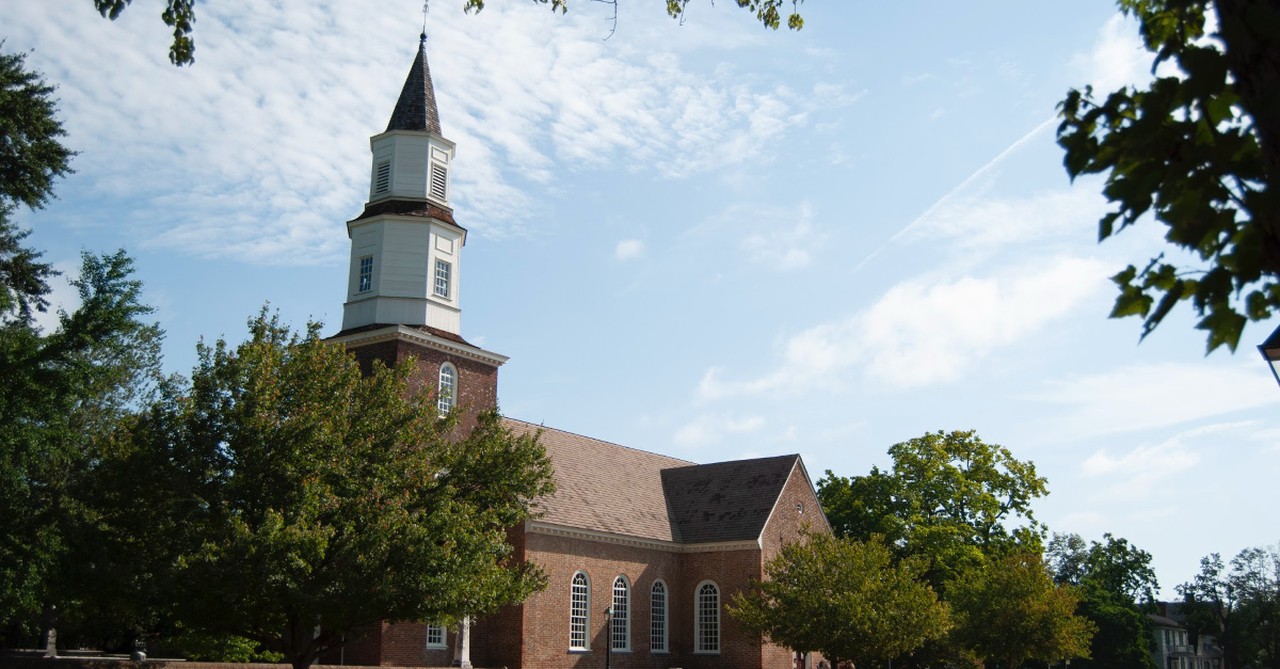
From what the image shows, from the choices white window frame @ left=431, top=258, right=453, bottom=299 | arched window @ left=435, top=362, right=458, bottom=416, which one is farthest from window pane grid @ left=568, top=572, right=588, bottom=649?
Answer: white window frame @ left=431, top=258, right=453, bottom=299

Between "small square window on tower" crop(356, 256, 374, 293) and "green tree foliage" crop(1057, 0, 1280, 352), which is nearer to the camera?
"green tree foliage" crop(1057, 0, 1280, 352)

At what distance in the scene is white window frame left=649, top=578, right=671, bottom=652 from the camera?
40.3m

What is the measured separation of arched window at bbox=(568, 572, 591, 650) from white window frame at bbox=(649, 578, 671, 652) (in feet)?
11.4

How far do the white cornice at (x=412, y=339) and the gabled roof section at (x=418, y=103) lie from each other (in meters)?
6.86

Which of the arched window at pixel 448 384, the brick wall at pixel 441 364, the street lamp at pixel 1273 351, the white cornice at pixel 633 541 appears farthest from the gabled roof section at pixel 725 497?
the street lamp at pixel 1273 351

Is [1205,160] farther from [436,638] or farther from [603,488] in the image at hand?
[603,488]

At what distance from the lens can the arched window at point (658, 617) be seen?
4025 cm

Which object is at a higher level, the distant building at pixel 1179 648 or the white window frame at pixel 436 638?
the white window frame at pixel 436 638

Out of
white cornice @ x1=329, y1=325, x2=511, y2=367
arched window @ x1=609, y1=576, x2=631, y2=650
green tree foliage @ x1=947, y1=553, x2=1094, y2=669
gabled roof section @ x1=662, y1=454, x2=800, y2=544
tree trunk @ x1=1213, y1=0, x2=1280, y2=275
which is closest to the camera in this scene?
tree trunk @ x1=1213, y1=0, x2=1280, y2=275

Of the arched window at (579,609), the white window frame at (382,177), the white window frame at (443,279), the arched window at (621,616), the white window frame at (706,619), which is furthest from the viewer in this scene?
the white window frame at (706,619)

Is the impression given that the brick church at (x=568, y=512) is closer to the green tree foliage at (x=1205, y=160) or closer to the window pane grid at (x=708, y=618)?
the window pane grid at (x=708, y=618)

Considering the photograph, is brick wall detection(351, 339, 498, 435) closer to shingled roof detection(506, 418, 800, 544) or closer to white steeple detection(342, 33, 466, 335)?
white steeple detection(342, 33, 466, 335)

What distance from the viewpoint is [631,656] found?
38.8m

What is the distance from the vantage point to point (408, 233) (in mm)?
34188
